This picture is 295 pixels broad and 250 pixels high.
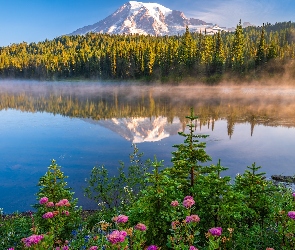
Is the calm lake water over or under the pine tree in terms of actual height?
under

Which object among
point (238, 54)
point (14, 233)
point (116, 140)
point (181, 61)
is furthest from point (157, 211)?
point (181, 61)

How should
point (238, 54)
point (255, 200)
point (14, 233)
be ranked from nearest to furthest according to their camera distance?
point (14, 233) → point (255, 200) → point (238, 54)

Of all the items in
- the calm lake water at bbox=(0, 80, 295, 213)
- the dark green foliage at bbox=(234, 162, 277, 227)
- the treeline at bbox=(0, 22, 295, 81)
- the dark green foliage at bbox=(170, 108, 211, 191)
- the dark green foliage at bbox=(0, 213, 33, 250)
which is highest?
the treeline at bbox=(0, 22, 295, 81)

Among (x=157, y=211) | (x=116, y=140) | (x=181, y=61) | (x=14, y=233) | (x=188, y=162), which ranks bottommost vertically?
(x=116, y=140)

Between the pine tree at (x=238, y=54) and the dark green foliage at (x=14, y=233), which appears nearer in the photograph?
the dark green foliage at (x=14, y=233)

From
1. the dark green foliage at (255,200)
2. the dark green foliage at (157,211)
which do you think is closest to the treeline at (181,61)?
the dark green foliage at (255,200)

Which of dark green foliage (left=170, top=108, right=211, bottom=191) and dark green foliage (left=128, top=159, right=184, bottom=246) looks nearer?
dark green foliage (left=128, top=159, right=184, bottom=246)

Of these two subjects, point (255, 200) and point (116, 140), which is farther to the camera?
point (116, 140)

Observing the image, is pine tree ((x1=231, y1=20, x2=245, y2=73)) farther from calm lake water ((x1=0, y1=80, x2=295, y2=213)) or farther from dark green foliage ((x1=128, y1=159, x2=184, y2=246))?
dark green foliage ((x1=128, y1=159, x2=184, y2=246))

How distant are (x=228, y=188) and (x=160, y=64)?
344 feet

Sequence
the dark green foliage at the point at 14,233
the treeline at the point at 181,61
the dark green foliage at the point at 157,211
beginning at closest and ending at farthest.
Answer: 1. the dark green foliage at the point at 157,211
2. the dark green foliage at the point at 14,233
3. the treeline at the point at 181,61

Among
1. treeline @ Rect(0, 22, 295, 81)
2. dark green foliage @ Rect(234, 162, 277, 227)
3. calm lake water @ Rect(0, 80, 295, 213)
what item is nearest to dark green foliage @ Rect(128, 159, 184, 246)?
Result: dark green foliage @ Rect(234, 162, 277, 227)

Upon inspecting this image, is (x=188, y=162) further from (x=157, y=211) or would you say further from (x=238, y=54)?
(x=238, y=54)

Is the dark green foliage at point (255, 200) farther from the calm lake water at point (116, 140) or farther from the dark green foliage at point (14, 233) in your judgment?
the calm lake water at point (116, 140)
